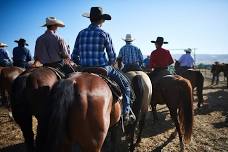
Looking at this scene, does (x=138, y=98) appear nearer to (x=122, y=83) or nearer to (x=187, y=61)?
(x=122, y=83)

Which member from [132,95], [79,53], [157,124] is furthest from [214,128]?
[79,53]

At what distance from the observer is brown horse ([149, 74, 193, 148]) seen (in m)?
7.50

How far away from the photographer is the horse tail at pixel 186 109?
24.3 ft

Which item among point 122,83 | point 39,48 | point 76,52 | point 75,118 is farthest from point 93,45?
point 39,48

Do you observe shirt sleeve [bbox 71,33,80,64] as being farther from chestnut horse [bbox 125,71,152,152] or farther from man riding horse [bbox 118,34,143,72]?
man riding horse [bbox 118,34,143,72]

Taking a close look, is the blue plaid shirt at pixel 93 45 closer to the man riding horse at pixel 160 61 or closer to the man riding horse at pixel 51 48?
the man riding horse at pixel 51 48

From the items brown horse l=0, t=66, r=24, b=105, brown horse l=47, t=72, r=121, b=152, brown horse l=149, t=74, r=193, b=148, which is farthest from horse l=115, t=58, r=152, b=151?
brown horse l=0, t=66, r=24, b=105

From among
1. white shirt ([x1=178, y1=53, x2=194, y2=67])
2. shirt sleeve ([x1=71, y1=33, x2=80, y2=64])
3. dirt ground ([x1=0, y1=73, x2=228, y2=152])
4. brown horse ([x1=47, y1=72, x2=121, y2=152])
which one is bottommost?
dirt ground ([x1=0, y1=73, x2=228, y2=152])

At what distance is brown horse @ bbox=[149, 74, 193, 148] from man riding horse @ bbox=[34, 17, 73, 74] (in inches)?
117

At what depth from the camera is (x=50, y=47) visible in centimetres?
726

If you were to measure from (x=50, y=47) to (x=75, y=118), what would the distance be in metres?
4.11

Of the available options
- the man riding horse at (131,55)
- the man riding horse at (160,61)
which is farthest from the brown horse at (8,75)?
the man riding horse at (160,61)

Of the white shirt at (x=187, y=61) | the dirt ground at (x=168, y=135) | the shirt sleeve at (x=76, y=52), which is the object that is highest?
the shirt sleeve at (x=76, y=52)

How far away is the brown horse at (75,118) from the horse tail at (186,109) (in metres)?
4.23
